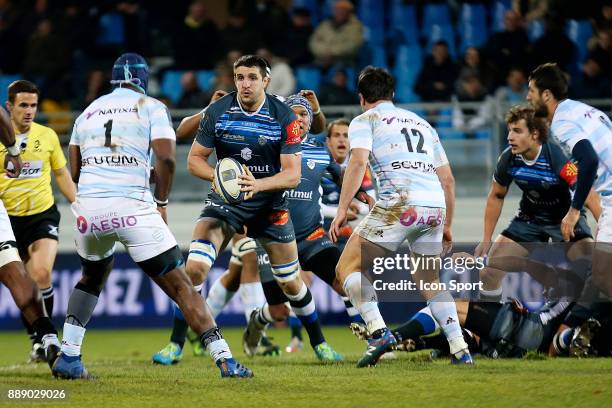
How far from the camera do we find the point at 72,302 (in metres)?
8.05

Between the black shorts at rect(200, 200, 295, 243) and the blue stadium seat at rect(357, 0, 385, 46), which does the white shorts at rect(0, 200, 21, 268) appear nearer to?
the black shorts at rect(200, 200, 295, 243)

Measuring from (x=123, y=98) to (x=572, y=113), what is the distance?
350 centimetres

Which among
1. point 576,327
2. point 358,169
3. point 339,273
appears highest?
point 358,169

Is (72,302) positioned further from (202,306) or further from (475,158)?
(475,158)

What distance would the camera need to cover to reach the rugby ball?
330 inches

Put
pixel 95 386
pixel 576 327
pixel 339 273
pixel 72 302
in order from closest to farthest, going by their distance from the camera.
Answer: pixel 95 386 → pixel 72 302 → pixel 339 273 → pixel 576 327

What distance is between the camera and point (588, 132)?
28.7 ft

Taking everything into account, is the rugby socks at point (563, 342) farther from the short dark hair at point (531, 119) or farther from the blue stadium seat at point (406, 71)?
the blue stadium seat at point (406, 71)

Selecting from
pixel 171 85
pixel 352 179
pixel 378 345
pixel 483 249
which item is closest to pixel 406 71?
pixel 171 85

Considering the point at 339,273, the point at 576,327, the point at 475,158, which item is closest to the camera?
the point at 339,273

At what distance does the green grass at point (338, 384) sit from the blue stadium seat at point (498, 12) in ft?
30.6

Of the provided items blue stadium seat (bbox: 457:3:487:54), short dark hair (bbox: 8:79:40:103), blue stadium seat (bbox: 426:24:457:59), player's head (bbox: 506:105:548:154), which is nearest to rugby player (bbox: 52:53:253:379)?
short dark hair (bbox: 8:79:40:103)

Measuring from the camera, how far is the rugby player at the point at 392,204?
8438mm

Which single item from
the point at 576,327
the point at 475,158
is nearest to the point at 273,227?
the point at 576,327
